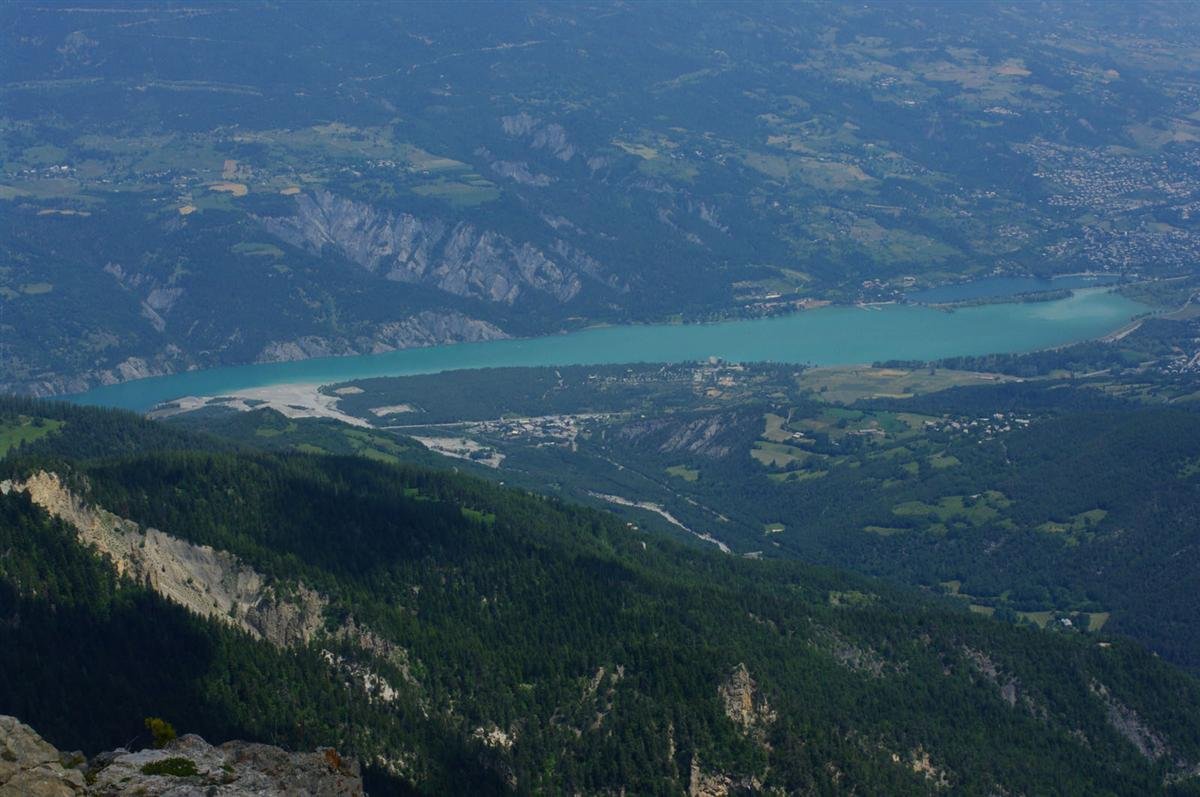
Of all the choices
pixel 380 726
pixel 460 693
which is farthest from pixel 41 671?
pixel 460 693

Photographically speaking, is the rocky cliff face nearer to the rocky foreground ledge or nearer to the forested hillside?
the forested hillside

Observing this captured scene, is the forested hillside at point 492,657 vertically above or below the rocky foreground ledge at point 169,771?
below

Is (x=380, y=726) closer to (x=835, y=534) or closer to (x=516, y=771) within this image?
(x=516, y=771)

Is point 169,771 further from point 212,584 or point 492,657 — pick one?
point 212,584

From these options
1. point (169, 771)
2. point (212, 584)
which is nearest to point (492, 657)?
point (212, 584)

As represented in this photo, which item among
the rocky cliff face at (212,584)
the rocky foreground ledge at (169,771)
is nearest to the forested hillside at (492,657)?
the rocky cliff face at (212,584)

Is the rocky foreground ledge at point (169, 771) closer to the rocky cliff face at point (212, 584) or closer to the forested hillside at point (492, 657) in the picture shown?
the forested hillside at point (492, 657)
